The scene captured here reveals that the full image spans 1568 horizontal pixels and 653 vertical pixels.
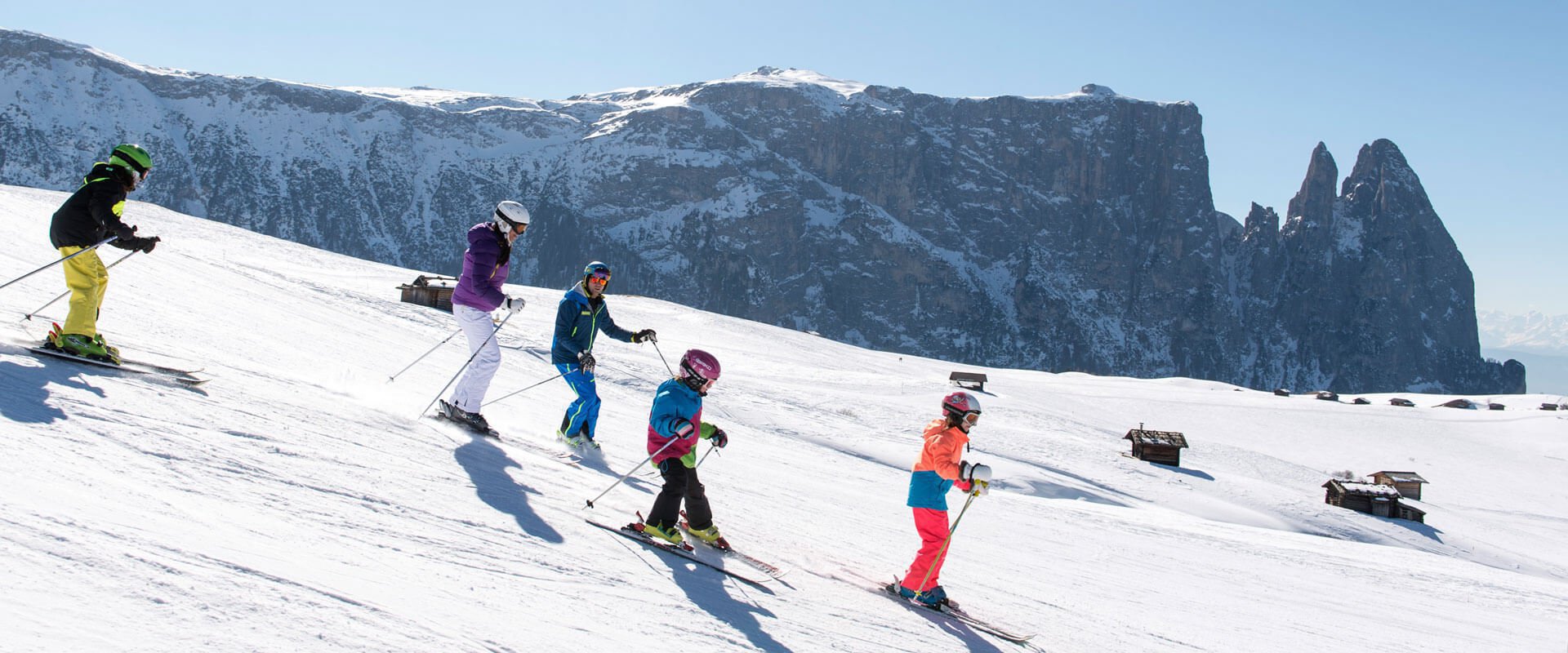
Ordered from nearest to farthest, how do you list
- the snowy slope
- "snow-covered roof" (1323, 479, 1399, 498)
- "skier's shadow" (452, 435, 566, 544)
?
the snowy slope
"skier's shadow" (452, 435, 566, 544)
"snow-covered roof" (1323, 479, 1399, 498)

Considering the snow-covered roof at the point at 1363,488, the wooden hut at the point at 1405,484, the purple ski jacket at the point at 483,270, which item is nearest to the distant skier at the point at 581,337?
the purple ski jacket at the point at 483,270

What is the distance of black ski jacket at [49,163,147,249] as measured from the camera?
7.78 meters

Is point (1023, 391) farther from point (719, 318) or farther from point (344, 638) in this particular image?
point (344, 638)

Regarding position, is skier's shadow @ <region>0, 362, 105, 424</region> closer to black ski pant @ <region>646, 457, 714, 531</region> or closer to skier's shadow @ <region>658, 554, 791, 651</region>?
black ski pant @ <region>646, 457, 714, 531</region>

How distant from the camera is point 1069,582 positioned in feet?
30.1

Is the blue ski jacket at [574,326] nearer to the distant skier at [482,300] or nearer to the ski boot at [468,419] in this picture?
the distant skier at [482,300]

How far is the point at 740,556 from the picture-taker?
22.2 ft

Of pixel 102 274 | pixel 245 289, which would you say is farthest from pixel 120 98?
pixel 102 274

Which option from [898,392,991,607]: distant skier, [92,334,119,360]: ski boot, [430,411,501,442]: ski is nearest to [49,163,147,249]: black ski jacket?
[92,334,119,360]: ski boot

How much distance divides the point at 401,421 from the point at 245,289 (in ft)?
42.6

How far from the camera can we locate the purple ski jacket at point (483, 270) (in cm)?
845

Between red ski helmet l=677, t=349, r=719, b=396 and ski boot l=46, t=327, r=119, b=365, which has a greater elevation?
red ski helmet l=677, t=349, r=719, b=396

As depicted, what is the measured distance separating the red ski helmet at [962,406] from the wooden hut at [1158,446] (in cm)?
1757

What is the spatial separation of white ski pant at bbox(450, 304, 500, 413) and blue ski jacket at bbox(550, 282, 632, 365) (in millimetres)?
672
